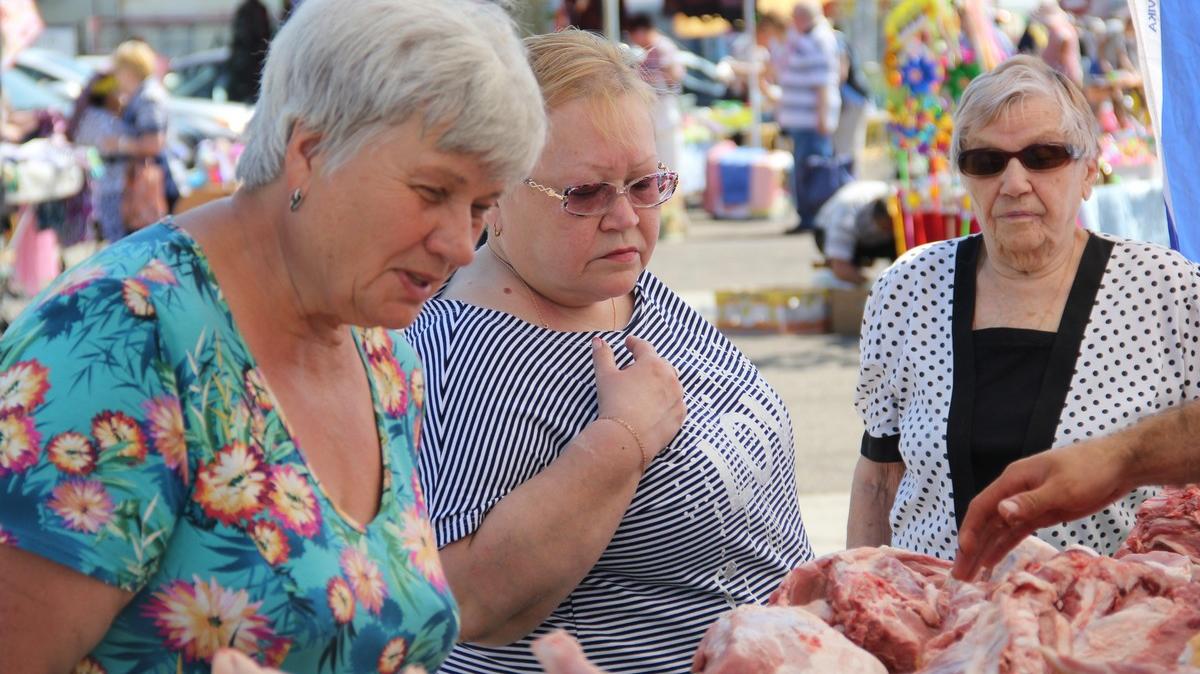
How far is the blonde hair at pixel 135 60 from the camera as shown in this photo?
469 inches

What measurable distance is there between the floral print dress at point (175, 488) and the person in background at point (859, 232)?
821 centimetres

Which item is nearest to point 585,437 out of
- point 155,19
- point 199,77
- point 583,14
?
point 583,14

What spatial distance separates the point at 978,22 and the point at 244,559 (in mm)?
7239

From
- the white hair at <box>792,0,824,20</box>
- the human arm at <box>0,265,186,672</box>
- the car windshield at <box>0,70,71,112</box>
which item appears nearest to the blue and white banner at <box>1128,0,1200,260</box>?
the human arm at <box>0,265,186,672</box>

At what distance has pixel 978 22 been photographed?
27.8 ft

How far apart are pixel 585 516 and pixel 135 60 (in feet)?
33.4

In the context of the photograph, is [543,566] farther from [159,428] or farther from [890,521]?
[890,521]

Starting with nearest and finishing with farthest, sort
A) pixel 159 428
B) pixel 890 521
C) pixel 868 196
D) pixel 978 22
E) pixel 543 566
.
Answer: pixel 159 428 < pixel 543 566 < pixel 890 521 < pixel 978 22 < pixel 868 196

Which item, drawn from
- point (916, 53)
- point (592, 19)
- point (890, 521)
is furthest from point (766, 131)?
point (890, 521)

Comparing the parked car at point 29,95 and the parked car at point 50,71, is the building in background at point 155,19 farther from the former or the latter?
the parked car at point 29,95

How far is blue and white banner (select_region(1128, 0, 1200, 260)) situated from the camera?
11.5 ft

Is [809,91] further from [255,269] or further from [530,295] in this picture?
[255,269]

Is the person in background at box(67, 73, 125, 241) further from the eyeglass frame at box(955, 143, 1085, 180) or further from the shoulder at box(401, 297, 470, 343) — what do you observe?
the shoulder at box(401, 297, 470, 343)

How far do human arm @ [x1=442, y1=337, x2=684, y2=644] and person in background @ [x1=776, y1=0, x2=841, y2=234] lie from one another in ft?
42.1
